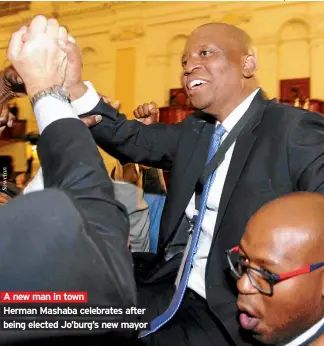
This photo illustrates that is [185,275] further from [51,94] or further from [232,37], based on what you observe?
[232,37]

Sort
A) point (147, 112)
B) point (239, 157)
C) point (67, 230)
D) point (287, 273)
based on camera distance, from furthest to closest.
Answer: point (147, 112) < point (239, 157) < point (287, 273) < point (67, 230)

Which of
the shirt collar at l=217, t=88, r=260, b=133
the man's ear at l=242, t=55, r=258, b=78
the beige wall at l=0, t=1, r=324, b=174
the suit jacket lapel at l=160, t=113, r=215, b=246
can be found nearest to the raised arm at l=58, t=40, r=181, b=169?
the suit jacket lapel at l=160, t=113, r=215, b=246

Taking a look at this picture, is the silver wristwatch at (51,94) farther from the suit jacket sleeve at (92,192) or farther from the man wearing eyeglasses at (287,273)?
the man wearing eyeglasses at (287,273)

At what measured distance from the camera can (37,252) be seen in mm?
747

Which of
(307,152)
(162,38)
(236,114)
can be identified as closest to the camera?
(307,152)

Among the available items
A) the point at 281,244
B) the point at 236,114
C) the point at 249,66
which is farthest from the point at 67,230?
the point at 249,66

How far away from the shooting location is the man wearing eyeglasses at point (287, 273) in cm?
113

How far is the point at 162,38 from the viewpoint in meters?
8.45

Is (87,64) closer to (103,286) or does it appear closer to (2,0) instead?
(2,0)

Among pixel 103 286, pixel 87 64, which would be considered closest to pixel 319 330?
pixel 103 286

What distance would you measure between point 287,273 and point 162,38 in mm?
7768

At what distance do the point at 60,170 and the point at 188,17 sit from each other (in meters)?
7.86

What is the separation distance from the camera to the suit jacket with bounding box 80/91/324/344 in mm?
1521

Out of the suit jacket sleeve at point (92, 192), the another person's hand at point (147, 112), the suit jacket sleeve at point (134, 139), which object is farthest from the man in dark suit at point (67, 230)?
the another person's hand at point (147, 112)
